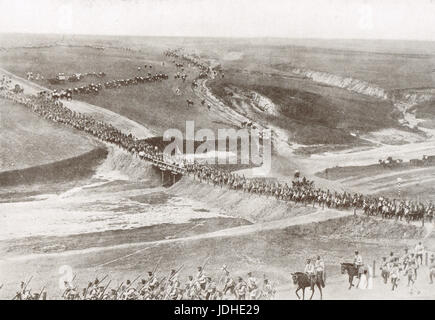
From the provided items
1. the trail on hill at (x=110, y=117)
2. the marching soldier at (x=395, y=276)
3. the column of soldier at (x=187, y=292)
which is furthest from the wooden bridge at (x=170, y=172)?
the marching soldier at (x=395, y=276)

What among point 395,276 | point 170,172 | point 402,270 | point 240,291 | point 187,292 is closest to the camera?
point 240,291

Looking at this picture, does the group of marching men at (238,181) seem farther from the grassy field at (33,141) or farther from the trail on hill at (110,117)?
the trail on hill at (110,117)

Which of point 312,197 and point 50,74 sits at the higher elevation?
point 50,74

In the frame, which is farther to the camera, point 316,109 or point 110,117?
point 316,109

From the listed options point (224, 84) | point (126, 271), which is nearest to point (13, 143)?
point (126, 271)

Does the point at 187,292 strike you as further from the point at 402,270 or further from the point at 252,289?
the point at 402,270

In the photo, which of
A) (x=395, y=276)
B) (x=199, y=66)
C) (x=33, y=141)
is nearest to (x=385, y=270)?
(x=395, y=276)

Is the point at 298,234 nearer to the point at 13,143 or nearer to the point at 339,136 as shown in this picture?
the point at 13,143
